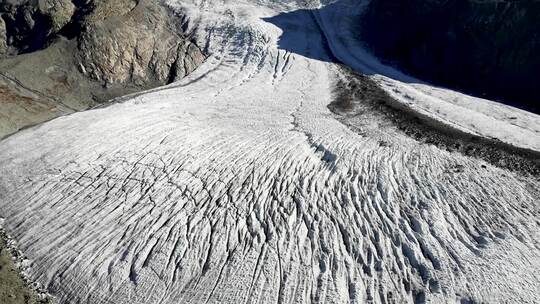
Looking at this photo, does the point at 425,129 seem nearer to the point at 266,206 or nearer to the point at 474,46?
the point at 266,206

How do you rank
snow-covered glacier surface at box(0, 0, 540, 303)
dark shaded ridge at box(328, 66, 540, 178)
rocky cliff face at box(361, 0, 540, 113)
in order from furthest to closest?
rocky cliff face at box(361, 0, 540, 113), dark shaded ridge at box(328, 66, 540, 178), snow-covered glacier surface at box(0, 0, 540, 303)

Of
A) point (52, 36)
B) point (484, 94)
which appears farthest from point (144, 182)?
point (484, 94)

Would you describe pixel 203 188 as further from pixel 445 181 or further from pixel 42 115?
pixel 42 115

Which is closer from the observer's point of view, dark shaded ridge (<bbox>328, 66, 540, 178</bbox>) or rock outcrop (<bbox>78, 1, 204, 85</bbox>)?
dark shaded ridge (<bbox>328, 66, 540, 178</bbox>)

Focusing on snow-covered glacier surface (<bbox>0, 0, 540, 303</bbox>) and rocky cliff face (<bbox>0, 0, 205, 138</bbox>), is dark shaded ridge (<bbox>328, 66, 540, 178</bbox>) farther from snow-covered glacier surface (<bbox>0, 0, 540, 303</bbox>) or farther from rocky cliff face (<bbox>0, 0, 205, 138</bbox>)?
rocky cliff face (<bbox>0, 0, 205, 138</bbox>)

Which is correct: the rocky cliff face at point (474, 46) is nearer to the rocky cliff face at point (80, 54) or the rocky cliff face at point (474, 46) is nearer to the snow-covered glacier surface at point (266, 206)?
the snow-covered glacier surface at point (266, 206)

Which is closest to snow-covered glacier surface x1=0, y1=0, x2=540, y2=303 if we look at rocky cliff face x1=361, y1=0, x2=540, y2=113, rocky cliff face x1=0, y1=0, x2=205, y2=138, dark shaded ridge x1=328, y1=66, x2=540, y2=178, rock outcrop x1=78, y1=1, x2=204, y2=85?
dark shaded ridge x1=328, y1=66, x2=540, y2=178
